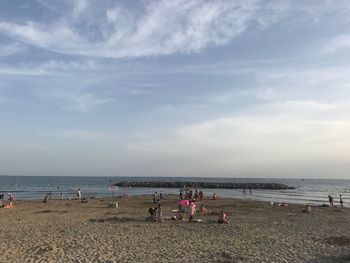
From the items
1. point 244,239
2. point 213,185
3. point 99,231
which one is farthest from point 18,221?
point 213,185

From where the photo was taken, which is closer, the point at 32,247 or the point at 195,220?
the point at 32,247

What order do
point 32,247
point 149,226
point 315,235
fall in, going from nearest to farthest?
point 32,247
point 315,235
point 149,226

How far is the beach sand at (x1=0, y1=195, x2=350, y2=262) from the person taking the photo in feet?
50.4

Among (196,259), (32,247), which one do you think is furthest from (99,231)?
(196,259)

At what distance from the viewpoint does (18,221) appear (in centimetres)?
2589

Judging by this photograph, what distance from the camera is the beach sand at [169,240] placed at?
1536 centimetres

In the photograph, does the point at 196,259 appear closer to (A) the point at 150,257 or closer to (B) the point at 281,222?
(A) the point at 150,257

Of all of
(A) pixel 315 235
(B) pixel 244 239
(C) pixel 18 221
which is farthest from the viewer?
(C) pixel 18 221

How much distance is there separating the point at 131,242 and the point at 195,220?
8.24 meters

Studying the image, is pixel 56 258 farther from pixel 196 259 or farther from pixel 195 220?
pixel 195 220

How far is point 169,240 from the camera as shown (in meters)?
19.0

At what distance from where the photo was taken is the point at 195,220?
25.9 meters

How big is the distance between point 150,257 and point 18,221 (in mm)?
13885

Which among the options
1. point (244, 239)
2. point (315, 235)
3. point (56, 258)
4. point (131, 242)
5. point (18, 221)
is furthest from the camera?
point (18, 221)
